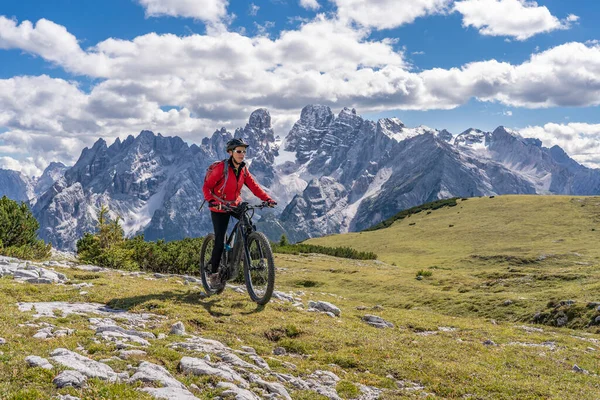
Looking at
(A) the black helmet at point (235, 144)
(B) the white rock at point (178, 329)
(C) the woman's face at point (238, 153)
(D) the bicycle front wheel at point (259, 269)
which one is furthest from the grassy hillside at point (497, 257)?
(B) the white rock at point (178, 329)

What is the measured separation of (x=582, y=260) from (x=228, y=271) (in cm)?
5497

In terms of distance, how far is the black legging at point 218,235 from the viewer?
51.8ft

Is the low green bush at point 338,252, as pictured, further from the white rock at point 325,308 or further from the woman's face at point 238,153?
the woman's face at point 238,153

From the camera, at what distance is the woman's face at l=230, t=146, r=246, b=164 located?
1489cm

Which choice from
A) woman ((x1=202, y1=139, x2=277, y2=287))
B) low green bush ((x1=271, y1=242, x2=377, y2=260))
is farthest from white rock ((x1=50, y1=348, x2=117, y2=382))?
low green bush ((x1=271, y1=242, x2=377, y2=260))

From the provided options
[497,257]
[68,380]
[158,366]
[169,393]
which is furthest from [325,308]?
[497,257]

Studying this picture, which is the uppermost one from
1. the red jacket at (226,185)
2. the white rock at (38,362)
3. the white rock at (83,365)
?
the red jacket at (226,185)

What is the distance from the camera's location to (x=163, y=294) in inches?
658

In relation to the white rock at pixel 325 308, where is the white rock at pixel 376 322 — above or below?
below

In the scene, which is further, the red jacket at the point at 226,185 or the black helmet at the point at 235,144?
the red jacket at the point at 226,185

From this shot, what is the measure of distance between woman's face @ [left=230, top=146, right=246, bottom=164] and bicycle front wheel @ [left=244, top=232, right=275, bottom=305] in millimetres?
2631

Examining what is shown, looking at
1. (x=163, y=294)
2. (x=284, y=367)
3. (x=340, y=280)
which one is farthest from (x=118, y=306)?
(x=340, y=280)

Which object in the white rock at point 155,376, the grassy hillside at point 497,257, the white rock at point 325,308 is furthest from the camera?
the grassy hillside at point 497,257

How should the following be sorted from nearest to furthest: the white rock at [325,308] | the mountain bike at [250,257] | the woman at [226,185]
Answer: the mountain bike at [250,257]
the woman at [226,185]
the white rock at [325,308]
